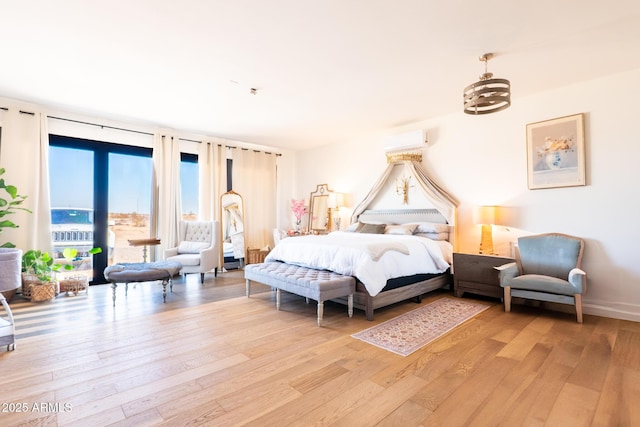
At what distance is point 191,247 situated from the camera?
5.42m

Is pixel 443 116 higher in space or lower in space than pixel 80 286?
higher

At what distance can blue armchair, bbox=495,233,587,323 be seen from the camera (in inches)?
124

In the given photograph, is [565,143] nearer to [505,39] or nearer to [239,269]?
[505,39]

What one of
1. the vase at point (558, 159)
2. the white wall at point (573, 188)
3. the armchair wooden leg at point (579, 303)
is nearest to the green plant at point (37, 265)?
the white wall at point (573, 188)

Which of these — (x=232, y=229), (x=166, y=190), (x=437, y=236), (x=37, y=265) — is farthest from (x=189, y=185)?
(x=437, y=236)

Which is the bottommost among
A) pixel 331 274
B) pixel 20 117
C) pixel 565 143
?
pixel 331 274

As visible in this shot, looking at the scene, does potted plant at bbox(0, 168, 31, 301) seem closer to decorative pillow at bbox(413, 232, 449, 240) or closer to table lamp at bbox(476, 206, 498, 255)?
decorative pillow at bbox(413, 232, 449, 240)

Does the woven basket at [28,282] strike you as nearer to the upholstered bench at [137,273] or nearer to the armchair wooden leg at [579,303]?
the upholstered bench at [137,273]

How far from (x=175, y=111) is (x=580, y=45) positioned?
504cm

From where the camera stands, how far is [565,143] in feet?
12.2

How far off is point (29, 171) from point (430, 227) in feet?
19.8

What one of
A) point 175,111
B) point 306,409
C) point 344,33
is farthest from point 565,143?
point 175,111

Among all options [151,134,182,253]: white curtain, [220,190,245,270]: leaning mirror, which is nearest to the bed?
[220,190,245,270]: leaning mirror

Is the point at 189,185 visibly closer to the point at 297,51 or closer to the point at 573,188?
the point at 297,51
